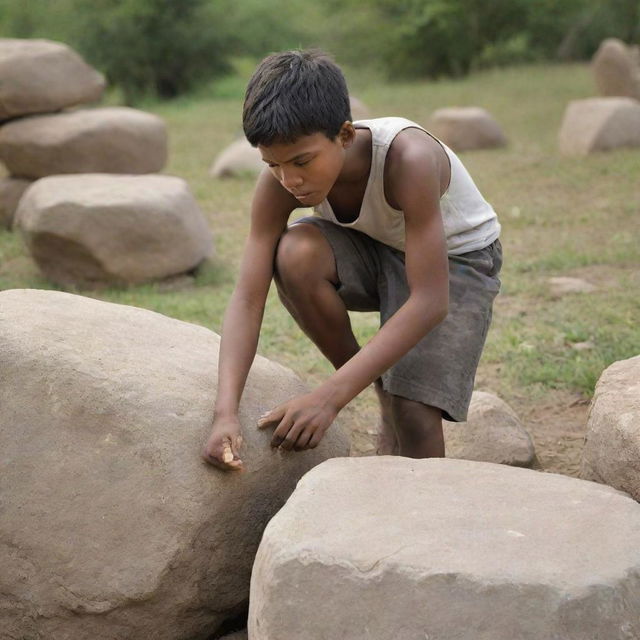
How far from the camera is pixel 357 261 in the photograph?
2.71 meters

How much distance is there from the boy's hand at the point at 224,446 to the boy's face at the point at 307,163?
56 centimetres

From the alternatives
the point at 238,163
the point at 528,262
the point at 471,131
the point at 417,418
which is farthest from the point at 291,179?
the point at 471,131

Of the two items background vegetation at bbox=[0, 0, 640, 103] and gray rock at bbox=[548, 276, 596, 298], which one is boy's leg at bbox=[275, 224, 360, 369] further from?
background vegetation at bbox=[0, 0, 640, 103]

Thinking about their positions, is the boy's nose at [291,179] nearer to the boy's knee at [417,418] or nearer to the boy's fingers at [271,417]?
the boy's fingers at [271,417]

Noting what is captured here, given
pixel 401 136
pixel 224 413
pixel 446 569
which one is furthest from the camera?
pixel 401 136

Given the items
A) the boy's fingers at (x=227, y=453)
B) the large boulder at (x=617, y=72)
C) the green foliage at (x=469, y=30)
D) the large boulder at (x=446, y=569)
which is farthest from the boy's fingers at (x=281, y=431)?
the green foliage at (x=469, y=30)

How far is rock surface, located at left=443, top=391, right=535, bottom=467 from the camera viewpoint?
3.02m

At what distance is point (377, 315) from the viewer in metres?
4.52

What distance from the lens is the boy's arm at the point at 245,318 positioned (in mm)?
2193

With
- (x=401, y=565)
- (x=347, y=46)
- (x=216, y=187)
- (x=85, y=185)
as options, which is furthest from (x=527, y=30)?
(x=401, y=565)

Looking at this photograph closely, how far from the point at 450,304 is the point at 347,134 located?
1.76 feet

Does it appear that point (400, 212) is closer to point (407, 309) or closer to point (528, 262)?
point (407, 309)

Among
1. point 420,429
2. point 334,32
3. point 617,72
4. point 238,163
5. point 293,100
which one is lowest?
point 334,32

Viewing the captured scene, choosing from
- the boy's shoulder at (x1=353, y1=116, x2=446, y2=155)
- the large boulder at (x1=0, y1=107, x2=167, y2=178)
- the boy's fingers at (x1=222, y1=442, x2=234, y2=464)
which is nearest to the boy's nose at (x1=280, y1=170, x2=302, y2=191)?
the boy's shoulder at (x1=353, y1=116, x2=446, y2=155)
